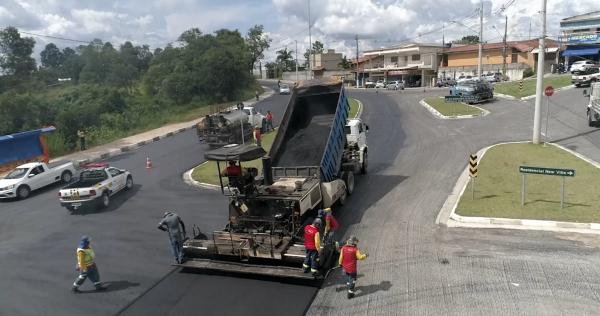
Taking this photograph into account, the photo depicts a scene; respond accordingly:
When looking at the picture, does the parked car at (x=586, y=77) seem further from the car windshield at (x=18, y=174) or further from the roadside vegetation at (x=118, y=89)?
the car windshield at (x=18, y=174)

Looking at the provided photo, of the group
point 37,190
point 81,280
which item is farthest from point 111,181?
point 81,280

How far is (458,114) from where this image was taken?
1356 inches

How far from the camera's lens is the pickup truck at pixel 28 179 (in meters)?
20.7

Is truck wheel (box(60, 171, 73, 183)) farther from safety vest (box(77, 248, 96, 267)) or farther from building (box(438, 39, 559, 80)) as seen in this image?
building (box(438, 39, 559, 80))

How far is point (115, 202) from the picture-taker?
18484mm

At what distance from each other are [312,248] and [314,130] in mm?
7764

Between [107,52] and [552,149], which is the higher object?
[107,52]

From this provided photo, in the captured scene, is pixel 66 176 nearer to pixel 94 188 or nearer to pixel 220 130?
pixel 94 188

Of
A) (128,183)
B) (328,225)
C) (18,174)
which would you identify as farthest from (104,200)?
(328,225)

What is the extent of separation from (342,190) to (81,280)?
832 cm

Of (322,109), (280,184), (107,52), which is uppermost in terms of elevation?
(107,52)

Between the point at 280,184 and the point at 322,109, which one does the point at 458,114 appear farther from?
the point at 280,184

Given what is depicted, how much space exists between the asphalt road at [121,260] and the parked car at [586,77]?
38.5 metres

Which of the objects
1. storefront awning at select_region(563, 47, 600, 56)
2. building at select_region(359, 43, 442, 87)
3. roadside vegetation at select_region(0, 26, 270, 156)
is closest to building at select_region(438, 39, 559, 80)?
storefront awning at select_region(563, 47, 600, 56)
